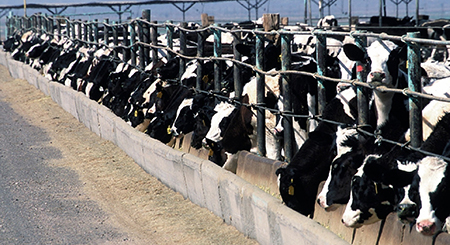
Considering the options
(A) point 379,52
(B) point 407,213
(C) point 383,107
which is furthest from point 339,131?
(B) point 407,213

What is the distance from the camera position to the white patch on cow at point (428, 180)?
4.28m

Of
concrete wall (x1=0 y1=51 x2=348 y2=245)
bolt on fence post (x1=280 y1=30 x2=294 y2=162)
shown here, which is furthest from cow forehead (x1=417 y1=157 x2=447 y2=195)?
bolt on fence post (x1=280 y1=30 x2=294 y2=162)

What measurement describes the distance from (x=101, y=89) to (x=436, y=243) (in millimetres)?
11149

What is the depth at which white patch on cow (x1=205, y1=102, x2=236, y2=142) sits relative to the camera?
7727 millimetres

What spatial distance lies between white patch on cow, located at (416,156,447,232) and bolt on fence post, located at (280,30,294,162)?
2306 millimetres

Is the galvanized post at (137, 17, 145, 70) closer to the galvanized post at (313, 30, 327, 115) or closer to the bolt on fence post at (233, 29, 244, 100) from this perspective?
the bolt on fence post at (233, 29, 244, 100)

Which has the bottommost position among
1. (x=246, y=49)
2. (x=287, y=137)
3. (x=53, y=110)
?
(x=53, y=110)

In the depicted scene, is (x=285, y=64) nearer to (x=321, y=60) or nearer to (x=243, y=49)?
(x=321, y=60)

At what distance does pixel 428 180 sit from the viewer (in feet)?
14.6

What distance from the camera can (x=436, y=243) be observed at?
4.13 metres

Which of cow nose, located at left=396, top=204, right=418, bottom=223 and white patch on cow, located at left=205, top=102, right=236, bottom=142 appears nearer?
cow nose, located at left=396, top=204, right=418, bottom=223

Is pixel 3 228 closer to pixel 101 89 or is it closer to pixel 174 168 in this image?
pixel 174 168

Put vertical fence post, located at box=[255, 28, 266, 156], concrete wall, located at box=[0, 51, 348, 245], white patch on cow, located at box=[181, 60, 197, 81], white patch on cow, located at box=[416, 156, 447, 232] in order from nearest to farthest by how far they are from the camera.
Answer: white patch on cow, located at box=[416, 156, 447, 232] → concrete wall, located at box=[0, 51, 348, 245] → vertical fence post, located at box=[255, 28, 266, 156] → white patch on cow, located at box=[181, 60, 197, 81]

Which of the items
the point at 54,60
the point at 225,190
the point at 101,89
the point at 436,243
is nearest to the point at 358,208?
the point at 436,243
